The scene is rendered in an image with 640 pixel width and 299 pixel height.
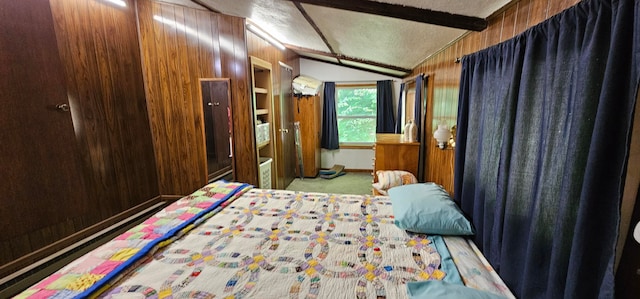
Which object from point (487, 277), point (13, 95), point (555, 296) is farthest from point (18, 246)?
point (555, 296)

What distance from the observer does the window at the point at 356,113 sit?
507cm

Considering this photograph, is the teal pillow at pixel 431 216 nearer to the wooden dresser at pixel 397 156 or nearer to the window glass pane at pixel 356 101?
the wooden dresser at pixel 397 156

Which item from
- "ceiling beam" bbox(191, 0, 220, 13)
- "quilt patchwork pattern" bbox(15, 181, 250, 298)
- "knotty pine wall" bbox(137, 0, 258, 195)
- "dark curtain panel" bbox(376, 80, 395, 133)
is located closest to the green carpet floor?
"dark curtain panel" bbox(376, 80, 395, 133)

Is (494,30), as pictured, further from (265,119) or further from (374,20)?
(265,119)

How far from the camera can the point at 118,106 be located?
249 cm

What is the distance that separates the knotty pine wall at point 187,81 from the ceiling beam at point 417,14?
63.1 inches

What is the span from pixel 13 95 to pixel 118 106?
805 millimetres

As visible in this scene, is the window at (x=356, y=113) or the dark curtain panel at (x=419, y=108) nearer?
the dark curtain panel at (x=419, y=108)

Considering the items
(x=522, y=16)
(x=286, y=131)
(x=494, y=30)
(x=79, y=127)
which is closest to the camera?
(x=522, y=16)

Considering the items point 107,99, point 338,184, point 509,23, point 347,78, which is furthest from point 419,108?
point 107,99

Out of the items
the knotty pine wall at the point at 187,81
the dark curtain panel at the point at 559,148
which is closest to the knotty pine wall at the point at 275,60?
the knotty pine wall at the point at 187,81

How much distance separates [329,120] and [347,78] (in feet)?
2.92

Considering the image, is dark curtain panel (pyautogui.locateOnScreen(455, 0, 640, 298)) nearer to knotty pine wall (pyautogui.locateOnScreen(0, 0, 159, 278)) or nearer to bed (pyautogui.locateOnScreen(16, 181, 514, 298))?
bed (pyautogui.locateOnScreen(16, 181, 514, 298))

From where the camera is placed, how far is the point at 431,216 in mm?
1470
